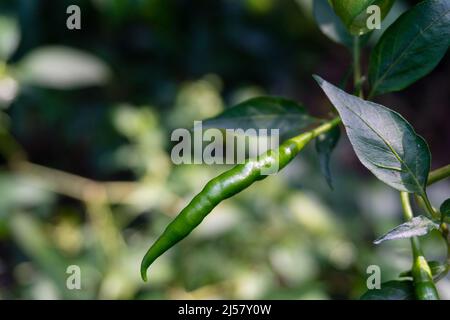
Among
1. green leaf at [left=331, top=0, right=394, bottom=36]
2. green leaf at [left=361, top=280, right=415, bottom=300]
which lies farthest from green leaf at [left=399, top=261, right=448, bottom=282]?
green leaf at [left=331, top=0, right=394, bottom=36]

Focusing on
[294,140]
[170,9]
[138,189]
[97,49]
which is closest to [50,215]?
[138,189]

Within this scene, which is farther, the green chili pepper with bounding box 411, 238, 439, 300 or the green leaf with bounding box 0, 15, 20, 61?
the green leaf with bounding box 0, 15, 20, 61

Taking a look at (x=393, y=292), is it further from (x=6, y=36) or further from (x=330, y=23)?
(x=6, y=36)

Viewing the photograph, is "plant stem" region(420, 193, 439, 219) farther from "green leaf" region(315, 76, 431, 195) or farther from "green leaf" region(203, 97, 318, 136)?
"green leaf" region(203, 97, 318, 136)

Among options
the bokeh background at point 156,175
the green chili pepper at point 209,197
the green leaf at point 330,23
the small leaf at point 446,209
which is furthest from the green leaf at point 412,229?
the bokeh background at point 156,175

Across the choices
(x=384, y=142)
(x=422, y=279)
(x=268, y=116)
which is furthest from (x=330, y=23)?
(x=422, y=279)
